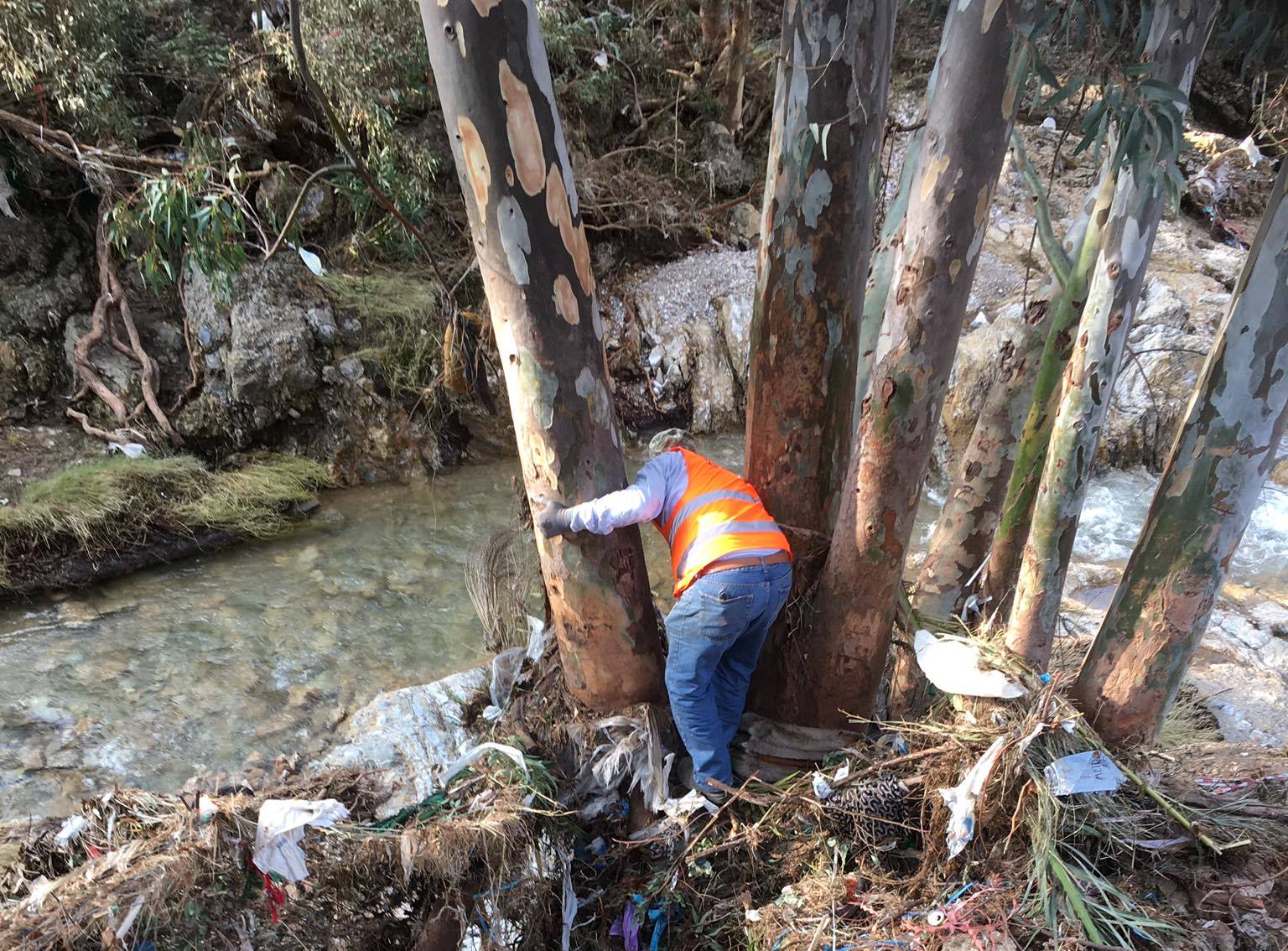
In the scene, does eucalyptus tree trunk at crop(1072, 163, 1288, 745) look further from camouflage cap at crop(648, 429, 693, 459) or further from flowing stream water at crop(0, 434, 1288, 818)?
flowing stream water at crop(0, 434, 1288, 818)

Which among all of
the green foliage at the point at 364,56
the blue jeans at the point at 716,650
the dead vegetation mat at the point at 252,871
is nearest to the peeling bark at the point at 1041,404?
the blue jeans at the point at 716,650

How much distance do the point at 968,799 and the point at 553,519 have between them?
1363 millimetres

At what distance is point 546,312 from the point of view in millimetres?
1902

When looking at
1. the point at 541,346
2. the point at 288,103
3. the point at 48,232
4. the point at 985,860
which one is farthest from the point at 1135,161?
the point at 48,232

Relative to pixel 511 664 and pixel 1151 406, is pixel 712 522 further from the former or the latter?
pixel 1151 406

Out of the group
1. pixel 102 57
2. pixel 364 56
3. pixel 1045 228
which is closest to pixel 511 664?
pixel 1045 228

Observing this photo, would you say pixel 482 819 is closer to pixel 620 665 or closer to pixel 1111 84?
pixel 620 665

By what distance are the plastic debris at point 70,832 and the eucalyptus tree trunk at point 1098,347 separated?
291 centimetres

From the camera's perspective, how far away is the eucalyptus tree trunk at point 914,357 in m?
1.80

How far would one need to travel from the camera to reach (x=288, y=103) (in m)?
6.65

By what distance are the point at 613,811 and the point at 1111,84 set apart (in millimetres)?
2640

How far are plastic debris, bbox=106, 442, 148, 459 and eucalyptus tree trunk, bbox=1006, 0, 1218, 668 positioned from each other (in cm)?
619

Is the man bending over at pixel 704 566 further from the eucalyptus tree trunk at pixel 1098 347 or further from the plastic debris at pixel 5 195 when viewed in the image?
the plastic debris at pixel 5 195

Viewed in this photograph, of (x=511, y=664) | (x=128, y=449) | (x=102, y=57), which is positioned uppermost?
(x=102, y=57)
